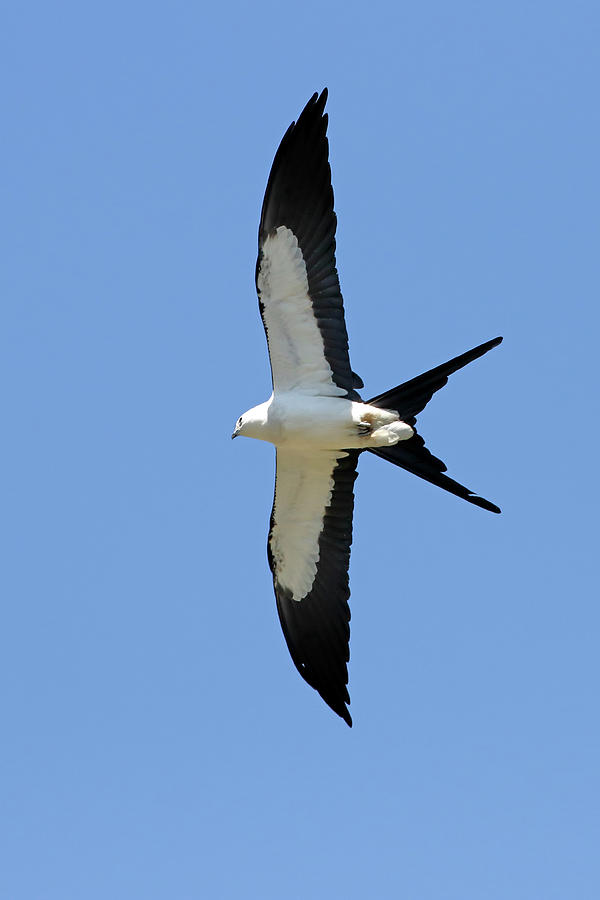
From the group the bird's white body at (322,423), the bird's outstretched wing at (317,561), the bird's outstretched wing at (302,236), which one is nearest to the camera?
the bird's outstretched wing at (302,236)

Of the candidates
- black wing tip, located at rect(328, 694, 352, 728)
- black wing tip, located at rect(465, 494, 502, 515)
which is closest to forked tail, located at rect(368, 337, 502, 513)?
black wing tip, located at rect(465, 494, 502, 515)

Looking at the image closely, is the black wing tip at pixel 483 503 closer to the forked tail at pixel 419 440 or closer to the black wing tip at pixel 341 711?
the forked tail at pixel 419 440

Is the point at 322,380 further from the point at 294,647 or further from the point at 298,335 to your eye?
the point at 294,647

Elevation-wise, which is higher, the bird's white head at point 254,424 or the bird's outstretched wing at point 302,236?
the bird's outstretched wing at point 302,236

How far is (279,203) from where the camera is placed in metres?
11.5

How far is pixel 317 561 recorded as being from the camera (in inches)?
492

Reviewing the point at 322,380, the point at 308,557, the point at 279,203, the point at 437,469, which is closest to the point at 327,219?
the point at 279,203

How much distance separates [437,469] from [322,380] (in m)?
1.22

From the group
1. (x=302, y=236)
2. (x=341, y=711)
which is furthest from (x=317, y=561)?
(x=302, y=236)

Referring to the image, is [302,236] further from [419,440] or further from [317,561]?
[317,561]

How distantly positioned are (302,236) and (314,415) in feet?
4.81

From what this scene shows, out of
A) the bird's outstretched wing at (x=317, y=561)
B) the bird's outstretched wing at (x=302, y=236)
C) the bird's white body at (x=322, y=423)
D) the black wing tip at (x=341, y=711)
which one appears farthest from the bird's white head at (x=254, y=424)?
the black wing tip at (x=341, y=711)

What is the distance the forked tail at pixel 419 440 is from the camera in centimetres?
1152

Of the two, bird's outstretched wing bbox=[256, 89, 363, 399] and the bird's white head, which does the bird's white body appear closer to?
the bird's white head
